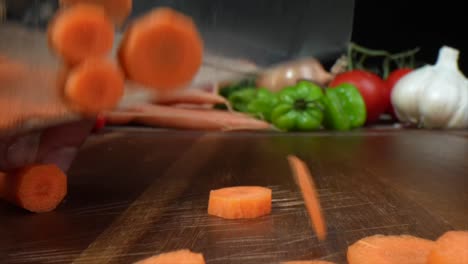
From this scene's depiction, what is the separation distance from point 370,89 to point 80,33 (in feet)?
9.81

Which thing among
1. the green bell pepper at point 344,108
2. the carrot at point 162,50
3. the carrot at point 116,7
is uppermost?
the carrot at point 116,7

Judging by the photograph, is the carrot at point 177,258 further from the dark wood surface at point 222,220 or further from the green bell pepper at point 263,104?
the green bell pepper at point 263,104

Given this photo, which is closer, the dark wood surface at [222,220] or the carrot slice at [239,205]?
the dark wood surface at [222,220]

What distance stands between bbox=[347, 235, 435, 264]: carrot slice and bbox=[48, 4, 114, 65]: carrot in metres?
0.40

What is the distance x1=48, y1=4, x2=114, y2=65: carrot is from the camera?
54 cm

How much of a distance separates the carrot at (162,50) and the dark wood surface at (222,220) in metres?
0.26

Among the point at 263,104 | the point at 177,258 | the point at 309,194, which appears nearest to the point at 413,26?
the point at 263,104

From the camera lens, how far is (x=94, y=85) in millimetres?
563

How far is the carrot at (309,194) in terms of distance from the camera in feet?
2.84

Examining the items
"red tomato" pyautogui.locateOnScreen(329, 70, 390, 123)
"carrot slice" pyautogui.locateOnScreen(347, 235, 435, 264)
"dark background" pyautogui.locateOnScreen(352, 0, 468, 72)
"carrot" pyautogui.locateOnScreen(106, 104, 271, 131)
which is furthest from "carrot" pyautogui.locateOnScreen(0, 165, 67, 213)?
"dark background" pyautogui.locateOnScreen(352, 0, 468, 72)

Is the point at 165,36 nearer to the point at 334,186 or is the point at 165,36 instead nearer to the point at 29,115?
the point at 29,115

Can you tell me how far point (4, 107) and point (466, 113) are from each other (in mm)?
2822

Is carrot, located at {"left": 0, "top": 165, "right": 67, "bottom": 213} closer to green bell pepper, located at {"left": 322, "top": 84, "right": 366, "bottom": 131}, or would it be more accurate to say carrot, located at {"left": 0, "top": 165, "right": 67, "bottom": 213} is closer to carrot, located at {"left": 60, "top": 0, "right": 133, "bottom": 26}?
carrot, located at {"left": 60, "top": 0, "right": 133, "bottom": 26}

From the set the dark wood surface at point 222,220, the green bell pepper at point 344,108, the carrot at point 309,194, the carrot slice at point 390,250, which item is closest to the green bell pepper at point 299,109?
the green bell pepper at point 344,108
